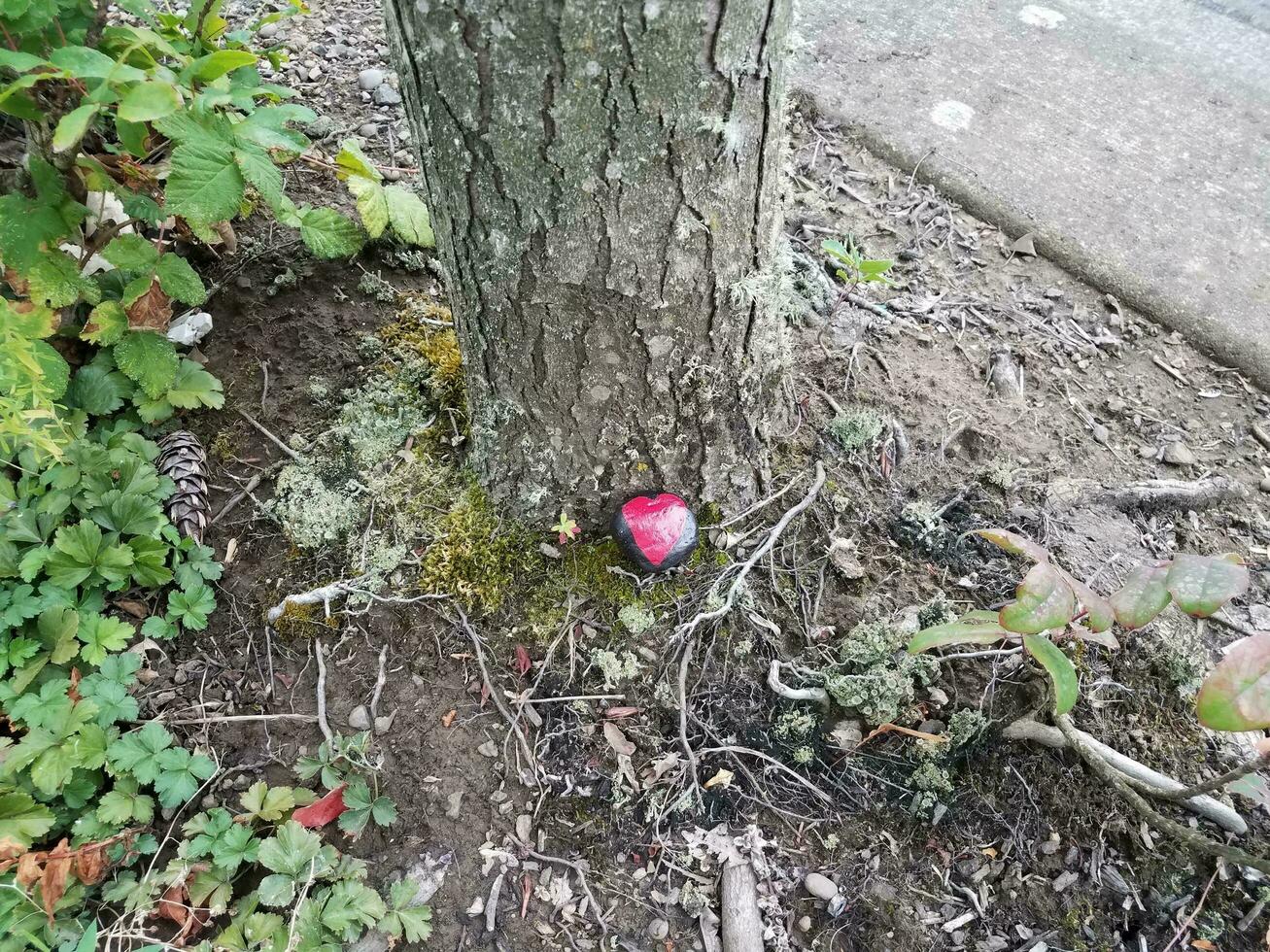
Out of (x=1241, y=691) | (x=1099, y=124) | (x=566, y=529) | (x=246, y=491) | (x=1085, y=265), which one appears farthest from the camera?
(x=1099, y=124)

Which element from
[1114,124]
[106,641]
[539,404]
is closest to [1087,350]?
[1114,124]

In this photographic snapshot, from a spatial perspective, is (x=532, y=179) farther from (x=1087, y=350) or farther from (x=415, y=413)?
(x=1087, y=350)

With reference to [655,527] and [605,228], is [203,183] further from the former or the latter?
[655,527]

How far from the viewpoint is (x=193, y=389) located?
2189mm

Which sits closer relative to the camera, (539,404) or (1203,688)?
(1203,688)

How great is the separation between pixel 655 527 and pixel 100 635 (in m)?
1.32

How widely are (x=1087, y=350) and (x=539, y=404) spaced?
6.36 ft

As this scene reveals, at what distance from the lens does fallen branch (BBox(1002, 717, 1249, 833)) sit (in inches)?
68.0

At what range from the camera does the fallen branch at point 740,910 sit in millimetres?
1729

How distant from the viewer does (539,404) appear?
74.7 inches

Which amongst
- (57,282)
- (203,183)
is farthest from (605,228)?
(57,282)

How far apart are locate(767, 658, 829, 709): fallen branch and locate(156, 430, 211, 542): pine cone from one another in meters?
1.51

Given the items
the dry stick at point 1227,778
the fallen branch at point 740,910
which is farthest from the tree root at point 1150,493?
the fallen branch at point 740,910

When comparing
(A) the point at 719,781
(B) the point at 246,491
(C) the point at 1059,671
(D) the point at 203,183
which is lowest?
(A) the point at 719,781
